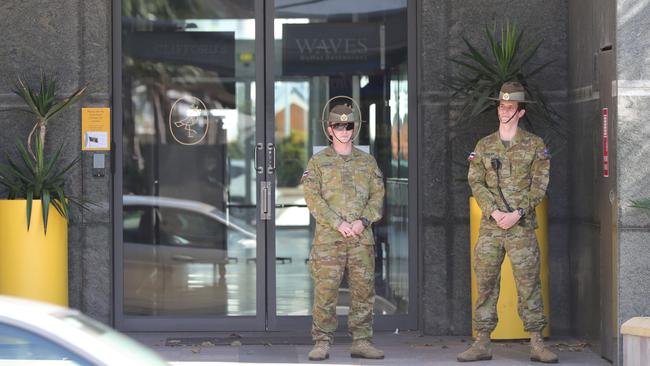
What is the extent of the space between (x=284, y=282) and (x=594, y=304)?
2.43m

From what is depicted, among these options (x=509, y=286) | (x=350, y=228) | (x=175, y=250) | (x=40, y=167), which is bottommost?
(x=509, y=286)

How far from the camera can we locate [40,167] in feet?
27.6

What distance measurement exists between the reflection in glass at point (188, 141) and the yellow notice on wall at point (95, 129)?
0.67ft

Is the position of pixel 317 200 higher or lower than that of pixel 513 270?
higher

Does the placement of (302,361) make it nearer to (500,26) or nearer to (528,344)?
(528,344)

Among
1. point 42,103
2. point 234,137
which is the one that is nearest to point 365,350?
point 234,137

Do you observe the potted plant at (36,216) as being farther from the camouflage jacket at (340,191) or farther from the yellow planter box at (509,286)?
the yellow planter box at (509,286)

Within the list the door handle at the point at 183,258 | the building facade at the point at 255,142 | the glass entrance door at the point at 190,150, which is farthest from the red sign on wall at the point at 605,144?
the door handle at the point at 183,258

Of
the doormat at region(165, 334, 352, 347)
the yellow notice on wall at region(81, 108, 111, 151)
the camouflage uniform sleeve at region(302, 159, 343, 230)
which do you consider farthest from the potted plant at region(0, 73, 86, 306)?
the camouflage uniform sleeve at region(302, 159, 343, 230)

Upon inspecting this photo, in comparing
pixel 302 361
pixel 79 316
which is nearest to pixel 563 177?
pixel 302 361

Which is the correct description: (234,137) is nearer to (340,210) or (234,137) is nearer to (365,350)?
(340,210)

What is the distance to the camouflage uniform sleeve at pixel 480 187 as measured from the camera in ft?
25.6

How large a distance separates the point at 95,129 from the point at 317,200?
2.13 metres

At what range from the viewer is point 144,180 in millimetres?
9148
